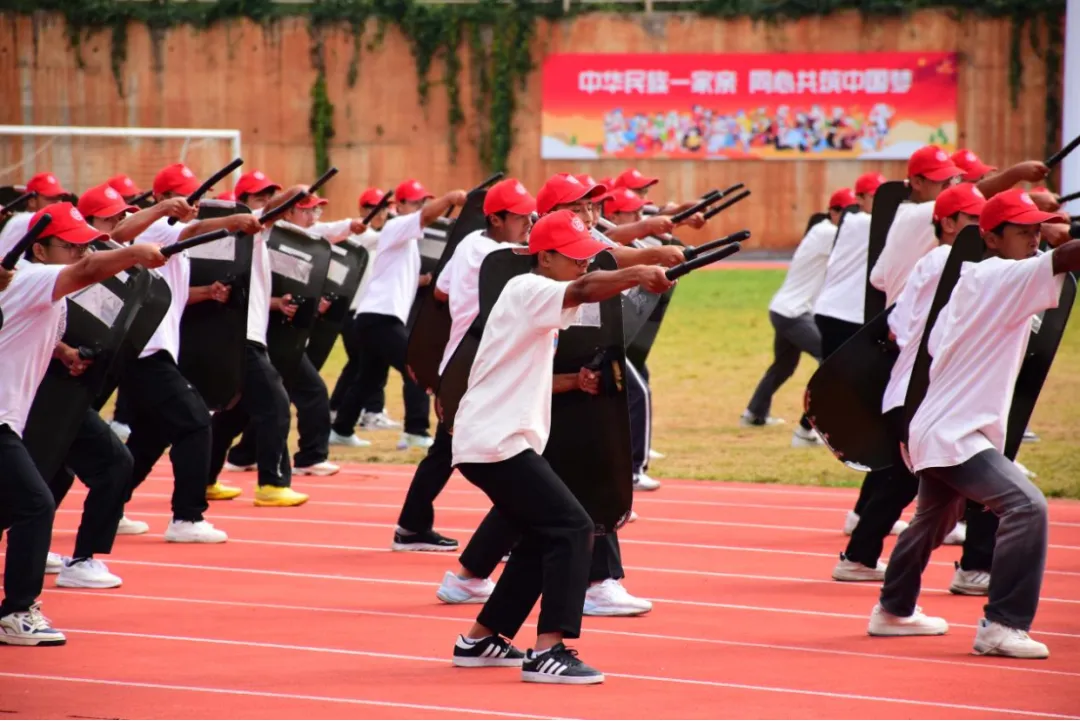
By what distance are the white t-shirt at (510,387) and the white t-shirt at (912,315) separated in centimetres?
237

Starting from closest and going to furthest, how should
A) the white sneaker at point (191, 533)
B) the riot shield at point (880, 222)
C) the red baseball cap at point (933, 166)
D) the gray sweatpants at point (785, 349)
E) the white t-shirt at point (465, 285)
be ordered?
the white t-shirt at point (465, 285) → the red baseball cap at point (933, 166) → the riot shield at point (880, 222) → the white sneaker at point (191, 533) → the gray sweatpants at point (785, 349)

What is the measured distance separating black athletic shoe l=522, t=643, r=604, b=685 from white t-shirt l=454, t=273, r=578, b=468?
0.68m

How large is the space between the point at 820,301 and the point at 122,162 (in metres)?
15.0

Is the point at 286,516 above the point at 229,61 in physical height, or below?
below

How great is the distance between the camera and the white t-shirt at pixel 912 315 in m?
8.16

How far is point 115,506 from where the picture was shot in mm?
8469

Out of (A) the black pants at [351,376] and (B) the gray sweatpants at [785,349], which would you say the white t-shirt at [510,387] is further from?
(B) the gray sweatpants at [785,349]

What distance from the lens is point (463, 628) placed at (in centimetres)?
755

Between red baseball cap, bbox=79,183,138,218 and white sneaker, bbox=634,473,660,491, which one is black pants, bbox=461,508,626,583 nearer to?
red baseball cap, bbox=79,183,138,218

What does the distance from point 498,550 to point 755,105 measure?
82.4 feet

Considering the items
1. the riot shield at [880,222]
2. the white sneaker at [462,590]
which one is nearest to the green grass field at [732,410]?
the riot shield at [880,222]

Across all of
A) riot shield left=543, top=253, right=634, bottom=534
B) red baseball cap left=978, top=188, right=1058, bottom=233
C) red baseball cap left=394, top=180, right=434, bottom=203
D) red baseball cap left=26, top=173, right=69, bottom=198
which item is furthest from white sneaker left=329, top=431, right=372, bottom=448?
red baseball cap left=978, top=188, right=1058, bottom=233

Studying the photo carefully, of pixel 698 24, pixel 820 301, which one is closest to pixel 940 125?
pixel 698 24

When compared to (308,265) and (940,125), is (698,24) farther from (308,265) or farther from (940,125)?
(308,265)
